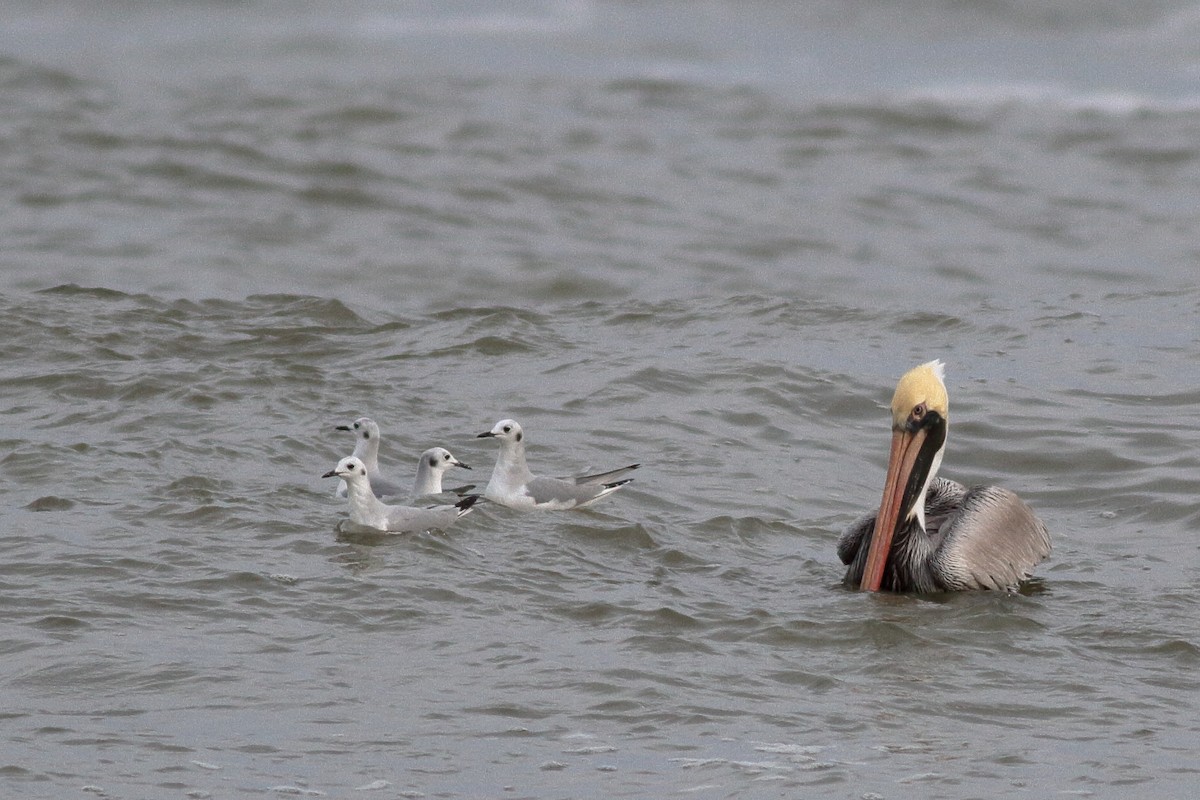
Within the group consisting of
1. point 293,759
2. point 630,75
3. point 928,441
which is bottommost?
point 293,759

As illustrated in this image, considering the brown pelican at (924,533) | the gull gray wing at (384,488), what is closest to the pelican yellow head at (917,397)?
the brown pelican at (924,533)

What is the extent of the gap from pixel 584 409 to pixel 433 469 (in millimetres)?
1566

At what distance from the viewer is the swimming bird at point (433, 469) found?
27.1 feet

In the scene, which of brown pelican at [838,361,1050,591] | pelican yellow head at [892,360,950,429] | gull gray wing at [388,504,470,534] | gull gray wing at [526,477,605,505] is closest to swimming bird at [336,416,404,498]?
gull gray wing at [388,504,470,534]

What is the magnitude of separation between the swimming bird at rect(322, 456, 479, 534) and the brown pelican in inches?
66.6

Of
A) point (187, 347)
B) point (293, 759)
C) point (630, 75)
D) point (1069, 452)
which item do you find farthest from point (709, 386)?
point (630, 75)

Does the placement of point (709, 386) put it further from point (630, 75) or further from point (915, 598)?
point (630, 75)

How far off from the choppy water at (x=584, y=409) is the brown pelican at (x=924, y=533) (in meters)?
0.14

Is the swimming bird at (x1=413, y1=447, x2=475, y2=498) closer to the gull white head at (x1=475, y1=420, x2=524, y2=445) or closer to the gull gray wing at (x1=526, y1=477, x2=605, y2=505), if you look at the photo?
the gull white head at (x1=475, y1=420, x2=524, y2=445)

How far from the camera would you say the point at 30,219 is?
13469mm

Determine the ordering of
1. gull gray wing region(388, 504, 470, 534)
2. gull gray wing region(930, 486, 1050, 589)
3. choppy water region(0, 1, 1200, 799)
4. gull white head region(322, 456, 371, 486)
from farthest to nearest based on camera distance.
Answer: gull gray wing region(388, 504, 470, 534) → gull white head region(322, 456, 371, 486) → gull gray wing region(930, 486, 1050, 589) → choppy water region(0, 1, 1200, 799)

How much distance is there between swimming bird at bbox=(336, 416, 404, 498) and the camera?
27.2ft

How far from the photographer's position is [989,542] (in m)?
7.24

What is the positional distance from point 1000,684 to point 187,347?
5770 millimetres
